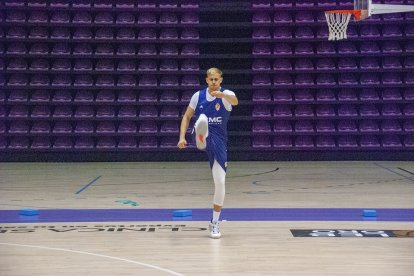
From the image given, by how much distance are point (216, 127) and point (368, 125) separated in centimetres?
1038

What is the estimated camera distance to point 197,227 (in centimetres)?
889

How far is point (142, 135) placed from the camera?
17.5 metres

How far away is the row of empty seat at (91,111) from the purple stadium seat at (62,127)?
0.67 feet

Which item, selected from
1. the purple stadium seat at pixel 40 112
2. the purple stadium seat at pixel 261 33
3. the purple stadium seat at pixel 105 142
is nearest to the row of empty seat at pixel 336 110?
the purple stadium seat at pixel 261 33

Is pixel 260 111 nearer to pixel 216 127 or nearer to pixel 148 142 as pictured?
pixel 148 142

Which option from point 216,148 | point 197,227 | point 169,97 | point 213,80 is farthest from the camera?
point 169,97

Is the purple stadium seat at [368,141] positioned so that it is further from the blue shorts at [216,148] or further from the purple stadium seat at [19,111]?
the blue shorts at [216,148]

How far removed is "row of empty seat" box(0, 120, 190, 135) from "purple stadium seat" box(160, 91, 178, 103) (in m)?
0.56

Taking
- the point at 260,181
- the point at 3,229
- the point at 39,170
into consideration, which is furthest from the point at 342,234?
the point at 39,170

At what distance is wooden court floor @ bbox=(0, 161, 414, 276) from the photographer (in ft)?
22.1

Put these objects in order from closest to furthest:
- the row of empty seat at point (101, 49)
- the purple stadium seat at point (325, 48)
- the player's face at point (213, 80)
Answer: the player's face at point (213, 80) < the row of empty seat at point (101, 49) < the purple stadium seat at point (325, 48)

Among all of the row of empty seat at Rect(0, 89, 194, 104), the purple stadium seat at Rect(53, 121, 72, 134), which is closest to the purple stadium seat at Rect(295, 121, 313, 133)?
the row of empty seat at Rect(0, 89, 194, 104)

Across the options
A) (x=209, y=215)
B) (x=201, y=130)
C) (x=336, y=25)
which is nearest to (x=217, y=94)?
(x=201, y=130)

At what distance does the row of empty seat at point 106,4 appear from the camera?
1806cm
